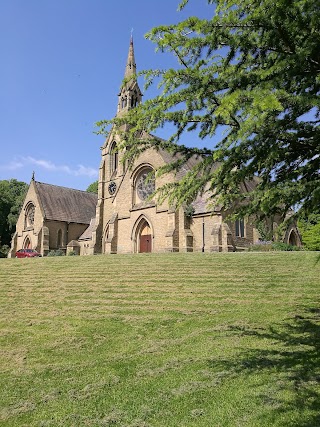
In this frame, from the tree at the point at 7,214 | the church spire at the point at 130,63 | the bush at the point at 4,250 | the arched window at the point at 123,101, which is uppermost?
the church spire at the point at 130,63

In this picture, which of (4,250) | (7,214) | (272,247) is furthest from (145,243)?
(7,214)

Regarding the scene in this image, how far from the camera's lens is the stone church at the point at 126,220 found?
27641 millimetres

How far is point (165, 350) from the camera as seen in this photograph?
24.8 feet

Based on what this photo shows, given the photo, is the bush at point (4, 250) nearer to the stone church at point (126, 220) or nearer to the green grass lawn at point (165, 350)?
the stone church at point (126, 220)

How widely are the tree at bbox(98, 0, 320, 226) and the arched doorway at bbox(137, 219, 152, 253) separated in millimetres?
25702

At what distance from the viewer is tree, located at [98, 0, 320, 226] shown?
171 inches

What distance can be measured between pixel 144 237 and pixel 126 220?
2.82 m

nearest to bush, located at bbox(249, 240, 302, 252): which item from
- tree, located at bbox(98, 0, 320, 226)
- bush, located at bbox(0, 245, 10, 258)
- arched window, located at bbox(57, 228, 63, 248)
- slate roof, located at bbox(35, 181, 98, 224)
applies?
tree, located at bbox(98, 0, 320, 226)

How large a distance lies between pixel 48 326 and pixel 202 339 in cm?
426

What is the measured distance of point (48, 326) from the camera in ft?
31.3

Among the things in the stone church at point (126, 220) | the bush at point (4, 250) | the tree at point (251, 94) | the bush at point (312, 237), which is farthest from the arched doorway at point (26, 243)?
the tree at point (251, 94)

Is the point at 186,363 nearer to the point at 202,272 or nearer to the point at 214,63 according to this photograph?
the point at 214,63

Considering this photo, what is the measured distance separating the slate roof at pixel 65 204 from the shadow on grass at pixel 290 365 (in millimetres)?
39458

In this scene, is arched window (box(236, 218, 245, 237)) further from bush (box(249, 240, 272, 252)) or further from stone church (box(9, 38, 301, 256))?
bush (box(249, 240, 272, 252))
